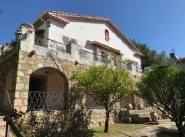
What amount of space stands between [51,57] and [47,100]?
2.58m

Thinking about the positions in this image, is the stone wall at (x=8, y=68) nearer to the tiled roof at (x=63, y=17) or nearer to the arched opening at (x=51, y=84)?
the arched opening at (x=51, y=84)

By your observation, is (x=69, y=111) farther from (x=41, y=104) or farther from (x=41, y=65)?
(x=41, y=65)

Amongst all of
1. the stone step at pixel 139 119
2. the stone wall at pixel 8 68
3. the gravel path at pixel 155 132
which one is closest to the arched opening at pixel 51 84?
the stone wall at pixel 8 68

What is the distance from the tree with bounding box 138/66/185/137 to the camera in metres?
9.98

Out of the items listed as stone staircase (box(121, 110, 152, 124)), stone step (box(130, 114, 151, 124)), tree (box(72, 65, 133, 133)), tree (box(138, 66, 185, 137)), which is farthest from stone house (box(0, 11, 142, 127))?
tree (box(138, 66, 185, 137))

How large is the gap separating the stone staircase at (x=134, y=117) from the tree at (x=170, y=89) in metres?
4.82

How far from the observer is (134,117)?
15.5 m

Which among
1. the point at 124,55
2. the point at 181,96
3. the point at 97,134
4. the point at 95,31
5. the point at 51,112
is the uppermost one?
the point at 95,31

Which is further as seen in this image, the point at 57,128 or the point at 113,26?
the point at 113,26

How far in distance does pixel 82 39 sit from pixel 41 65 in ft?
26.9

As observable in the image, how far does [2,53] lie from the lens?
13.9 meters

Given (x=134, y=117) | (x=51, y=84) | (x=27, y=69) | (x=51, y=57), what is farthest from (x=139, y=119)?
(x=27, y=69)

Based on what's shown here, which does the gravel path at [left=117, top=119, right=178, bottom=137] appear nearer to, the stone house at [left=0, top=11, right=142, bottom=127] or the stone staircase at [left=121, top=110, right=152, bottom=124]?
the stone staircase at [left=121, top=110, right=152, bottom=124]

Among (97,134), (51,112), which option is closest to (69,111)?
(51,112)
